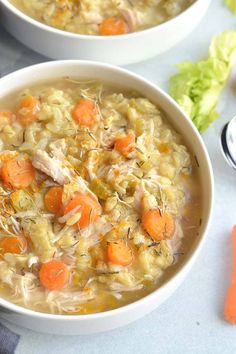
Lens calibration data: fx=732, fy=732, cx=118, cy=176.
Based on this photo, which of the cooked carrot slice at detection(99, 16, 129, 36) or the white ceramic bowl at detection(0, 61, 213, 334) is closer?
the white ceramic bowl at detection(0, 61, 213, 334)

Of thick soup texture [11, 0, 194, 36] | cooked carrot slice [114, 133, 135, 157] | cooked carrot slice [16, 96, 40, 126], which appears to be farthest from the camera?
thick soup texture [11, 0, 194, 36]

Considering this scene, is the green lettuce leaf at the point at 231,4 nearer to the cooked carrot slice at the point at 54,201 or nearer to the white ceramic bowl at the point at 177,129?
the white ceramic bowl at the point at 177,129

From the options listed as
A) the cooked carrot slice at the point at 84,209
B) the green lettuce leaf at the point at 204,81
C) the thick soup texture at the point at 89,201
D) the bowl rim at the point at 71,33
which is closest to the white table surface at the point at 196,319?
the green lettuce leaf at the point at 204,81

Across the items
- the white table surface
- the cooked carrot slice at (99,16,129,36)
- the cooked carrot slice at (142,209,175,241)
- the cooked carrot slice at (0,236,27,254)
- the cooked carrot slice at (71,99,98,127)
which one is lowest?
the white table surface

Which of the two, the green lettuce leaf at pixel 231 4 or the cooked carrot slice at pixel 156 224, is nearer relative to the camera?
the cooked carrot slice at pixel 156 224

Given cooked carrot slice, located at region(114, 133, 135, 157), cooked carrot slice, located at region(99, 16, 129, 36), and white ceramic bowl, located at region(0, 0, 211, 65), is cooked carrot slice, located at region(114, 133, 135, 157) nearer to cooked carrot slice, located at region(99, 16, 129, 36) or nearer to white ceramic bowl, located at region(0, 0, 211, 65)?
white ceramic bowl, located at region(0, 0, 211, 65)

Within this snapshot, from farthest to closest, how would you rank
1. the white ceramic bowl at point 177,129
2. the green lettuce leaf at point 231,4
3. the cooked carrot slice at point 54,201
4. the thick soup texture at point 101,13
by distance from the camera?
the green lettuce leaf at point 231,4 → the thick soup texture at point 101,13 → the cooked carrot slice at point 54,201 → the white ceramic bowl at point 177,129

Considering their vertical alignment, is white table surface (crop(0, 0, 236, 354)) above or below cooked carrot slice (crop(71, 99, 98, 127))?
below

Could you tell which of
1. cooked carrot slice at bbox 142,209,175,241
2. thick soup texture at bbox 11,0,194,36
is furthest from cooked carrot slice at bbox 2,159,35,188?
thick soup texture at bbox 11,0,194,36

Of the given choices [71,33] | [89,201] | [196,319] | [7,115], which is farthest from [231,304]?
[71,33]

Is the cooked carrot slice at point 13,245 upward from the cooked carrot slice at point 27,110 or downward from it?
downward
